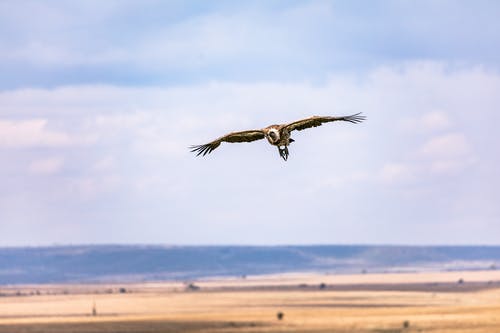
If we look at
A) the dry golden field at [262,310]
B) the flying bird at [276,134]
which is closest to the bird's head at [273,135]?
the flying bird at [276,134]

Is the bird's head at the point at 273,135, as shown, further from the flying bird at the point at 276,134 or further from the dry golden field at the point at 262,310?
the dry golden field at the point at 262,310

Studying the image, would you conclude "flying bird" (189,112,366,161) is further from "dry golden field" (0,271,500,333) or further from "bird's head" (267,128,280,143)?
"dry golden field" (0,271,500,333)

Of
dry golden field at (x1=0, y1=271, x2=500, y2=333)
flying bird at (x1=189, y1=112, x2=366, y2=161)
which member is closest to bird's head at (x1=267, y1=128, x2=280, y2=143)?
flying bird at (x1=189, y1=112, x2=366, y2=161)

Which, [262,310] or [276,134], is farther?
[262,310]

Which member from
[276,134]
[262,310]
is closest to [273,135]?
[276,134]

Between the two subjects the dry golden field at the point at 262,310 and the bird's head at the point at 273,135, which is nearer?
the bird's head at the point at 273,135

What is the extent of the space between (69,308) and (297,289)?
50944 mm

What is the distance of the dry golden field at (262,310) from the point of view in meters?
118

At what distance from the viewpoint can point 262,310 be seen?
142125 mm

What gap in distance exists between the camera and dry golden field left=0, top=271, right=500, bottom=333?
118188 millimetres

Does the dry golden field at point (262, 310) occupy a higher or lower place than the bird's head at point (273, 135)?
higher

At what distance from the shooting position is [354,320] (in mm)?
121250

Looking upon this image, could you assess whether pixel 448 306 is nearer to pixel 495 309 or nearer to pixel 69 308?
pixel 495 309

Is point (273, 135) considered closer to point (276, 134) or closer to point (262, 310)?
point (276, 134)
